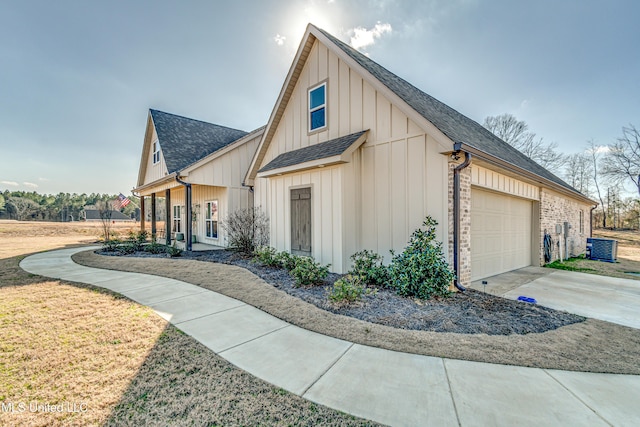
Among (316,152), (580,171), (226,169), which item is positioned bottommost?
(316,152)

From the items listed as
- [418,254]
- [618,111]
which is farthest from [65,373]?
[618,111]

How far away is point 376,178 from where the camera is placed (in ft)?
22.6

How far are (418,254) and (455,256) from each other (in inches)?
36.8

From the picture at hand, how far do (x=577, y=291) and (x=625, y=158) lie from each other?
107 ft

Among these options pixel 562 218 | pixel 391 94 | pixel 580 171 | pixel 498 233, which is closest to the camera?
pixel 391 94

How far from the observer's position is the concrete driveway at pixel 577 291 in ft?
16.3

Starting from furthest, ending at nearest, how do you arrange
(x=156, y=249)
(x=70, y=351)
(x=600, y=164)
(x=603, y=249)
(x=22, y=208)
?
(x=22, y=208) → (x=600, y=164) → (x=603, y=249) → (x=156, y=249) → (x=70, y=351)

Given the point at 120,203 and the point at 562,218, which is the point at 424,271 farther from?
the point at 120,203

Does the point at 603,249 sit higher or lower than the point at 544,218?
lower

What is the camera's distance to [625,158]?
2659cm

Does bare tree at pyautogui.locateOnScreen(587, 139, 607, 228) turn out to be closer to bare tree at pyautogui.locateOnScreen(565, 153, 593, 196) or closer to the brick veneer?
bare tree at pyautogui.locateOnScreen(565, 153, 593, 196)

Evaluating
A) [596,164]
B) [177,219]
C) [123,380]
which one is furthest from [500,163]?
[596,164]

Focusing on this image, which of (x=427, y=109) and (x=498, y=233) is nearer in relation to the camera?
(x=427, y=109)

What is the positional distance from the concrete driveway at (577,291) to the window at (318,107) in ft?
21.1
